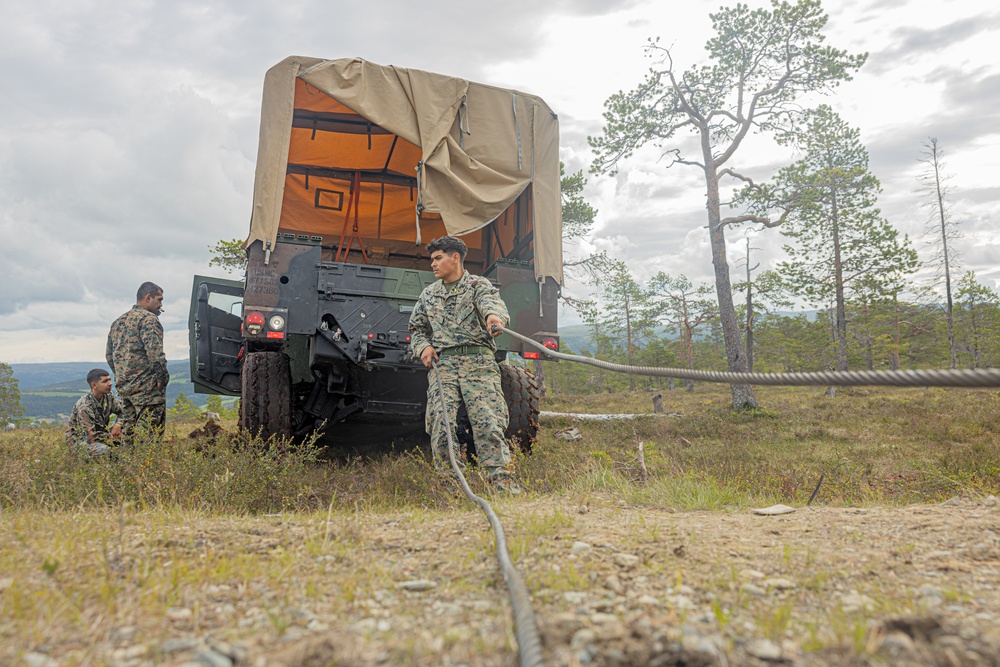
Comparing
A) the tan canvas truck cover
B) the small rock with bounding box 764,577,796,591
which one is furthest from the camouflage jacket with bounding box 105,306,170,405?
the small rock with bounding box 764,577,796,591

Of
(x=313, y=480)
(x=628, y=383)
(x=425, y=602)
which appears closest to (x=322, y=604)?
(x=425, y=602)

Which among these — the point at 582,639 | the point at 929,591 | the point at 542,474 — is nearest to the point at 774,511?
the point at 929,591

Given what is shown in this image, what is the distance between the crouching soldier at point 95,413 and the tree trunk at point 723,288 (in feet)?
39.5

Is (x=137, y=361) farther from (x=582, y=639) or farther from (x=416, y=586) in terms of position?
(x=582, y=639)

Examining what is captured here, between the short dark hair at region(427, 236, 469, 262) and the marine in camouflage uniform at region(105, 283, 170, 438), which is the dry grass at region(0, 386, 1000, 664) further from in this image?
the short dark hair at region(427, 236, 469, 262)

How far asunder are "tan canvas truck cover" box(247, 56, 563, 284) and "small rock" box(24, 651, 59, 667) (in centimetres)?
423

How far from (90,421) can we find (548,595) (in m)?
6.19

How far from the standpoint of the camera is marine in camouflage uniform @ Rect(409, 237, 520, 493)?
14.3 feet

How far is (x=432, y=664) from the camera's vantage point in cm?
134

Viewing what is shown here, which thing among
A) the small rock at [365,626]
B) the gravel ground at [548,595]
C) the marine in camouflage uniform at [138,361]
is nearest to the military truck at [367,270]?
the marine in camouflage uniform at [138,361]

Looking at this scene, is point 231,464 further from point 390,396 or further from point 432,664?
point 432,664

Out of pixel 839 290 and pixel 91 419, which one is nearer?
pixel 91 419

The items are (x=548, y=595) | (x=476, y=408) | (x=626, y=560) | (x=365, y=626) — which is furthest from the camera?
(x=476, y=408)

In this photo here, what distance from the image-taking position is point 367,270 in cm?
550
